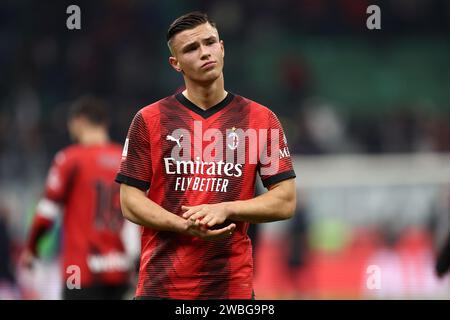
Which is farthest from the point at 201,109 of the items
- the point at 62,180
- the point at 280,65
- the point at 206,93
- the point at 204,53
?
the point at 280,65

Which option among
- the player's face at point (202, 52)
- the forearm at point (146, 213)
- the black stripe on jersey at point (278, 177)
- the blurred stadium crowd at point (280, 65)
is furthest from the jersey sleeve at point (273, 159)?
the blurred stadium crowd at point (280, 65)

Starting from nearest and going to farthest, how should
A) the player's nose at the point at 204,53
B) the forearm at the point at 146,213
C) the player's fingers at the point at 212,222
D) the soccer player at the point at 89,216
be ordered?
the player's fingers at the point at 212,222, the forearm at the point at 146,213, the player's nose at the point at 204,53, the soccer player at the point at 89,216

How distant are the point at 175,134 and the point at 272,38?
13900 millimetres

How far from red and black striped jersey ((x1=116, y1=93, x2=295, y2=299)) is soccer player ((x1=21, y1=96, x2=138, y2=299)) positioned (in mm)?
3001

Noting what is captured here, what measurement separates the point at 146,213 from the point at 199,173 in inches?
12.4

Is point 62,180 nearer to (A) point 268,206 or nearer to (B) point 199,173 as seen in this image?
(B) point 199,173

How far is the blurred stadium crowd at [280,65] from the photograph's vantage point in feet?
53.4

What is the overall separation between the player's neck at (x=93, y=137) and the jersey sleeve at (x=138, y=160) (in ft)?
10.3

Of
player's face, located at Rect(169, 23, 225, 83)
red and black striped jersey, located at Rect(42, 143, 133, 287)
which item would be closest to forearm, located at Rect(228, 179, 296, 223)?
player's face, located at Rect(169, 23, 225, 83)

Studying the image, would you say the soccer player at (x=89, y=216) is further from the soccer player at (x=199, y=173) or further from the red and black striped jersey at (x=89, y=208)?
the soccer player at (x=199, y=173)

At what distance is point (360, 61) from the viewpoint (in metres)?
18.3

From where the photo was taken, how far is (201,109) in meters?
4.98

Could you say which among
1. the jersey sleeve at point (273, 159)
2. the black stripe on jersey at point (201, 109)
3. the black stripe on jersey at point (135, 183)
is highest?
the black stripe on jersey at point (201, 109)
